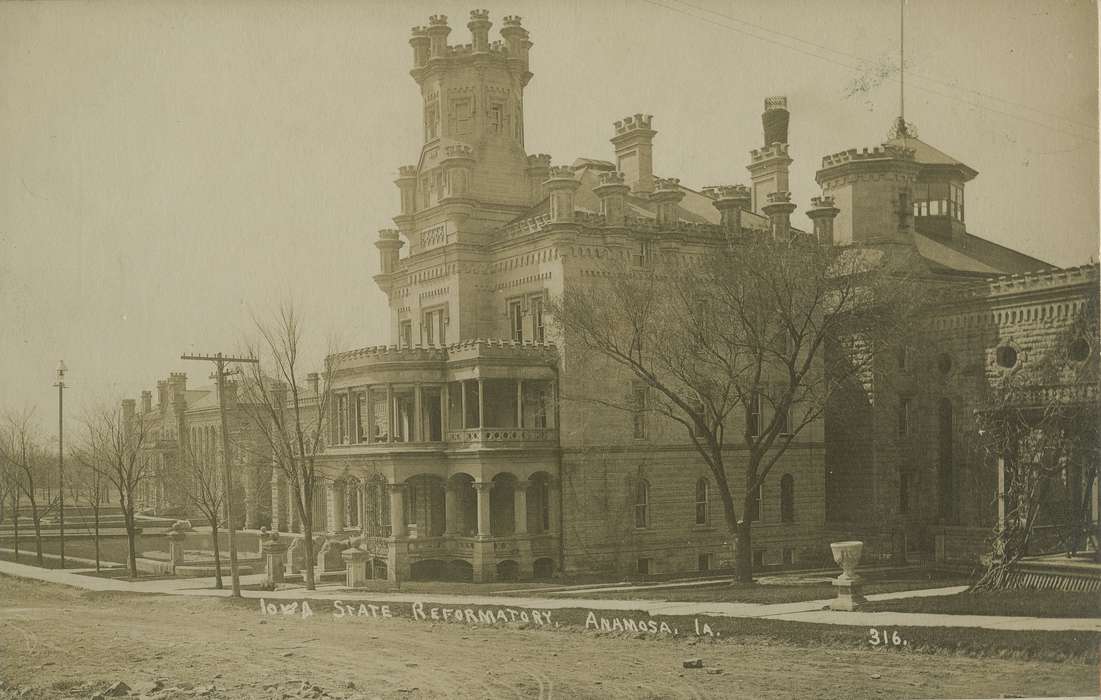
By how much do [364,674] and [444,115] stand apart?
20139 mm

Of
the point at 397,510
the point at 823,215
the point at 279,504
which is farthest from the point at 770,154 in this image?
the point at 279,504

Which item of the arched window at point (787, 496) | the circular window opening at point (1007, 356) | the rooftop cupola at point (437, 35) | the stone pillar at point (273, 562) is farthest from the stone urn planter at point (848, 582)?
the stone pillar at point (273, 562)

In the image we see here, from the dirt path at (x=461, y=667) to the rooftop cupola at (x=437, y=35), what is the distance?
38.5ft

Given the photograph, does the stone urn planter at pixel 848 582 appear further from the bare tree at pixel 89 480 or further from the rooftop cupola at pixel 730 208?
the bare tree at pixel 89 480

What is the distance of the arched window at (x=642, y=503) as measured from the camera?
3206 centimetres

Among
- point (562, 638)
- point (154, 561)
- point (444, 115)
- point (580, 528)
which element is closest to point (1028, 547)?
point (562, 638)

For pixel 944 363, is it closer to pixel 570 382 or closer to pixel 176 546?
pixel 570 382

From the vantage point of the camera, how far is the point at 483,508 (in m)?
30.4

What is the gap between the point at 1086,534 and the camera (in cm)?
2322

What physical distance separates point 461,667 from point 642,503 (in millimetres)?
14916

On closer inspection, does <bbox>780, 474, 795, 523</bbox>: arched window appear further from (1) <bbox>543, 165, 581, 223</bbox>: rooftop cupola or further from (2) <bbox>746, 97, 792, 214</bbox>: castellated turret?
(1) <bbox>543, 165, 581, 223</bbox>: rooftop cupola

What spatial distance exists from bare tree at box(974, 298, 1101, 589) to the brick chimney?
1358 centimetres

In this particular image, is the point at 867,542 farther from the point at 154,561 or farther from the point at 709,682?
the point at 154,561

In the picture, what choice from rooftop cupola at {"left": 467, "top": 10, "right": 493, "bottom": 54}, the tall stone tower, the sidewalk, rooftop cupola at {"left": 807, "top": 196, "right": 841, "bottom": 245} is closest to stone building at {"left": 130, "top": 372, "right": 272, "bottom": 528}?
the sidewalk
